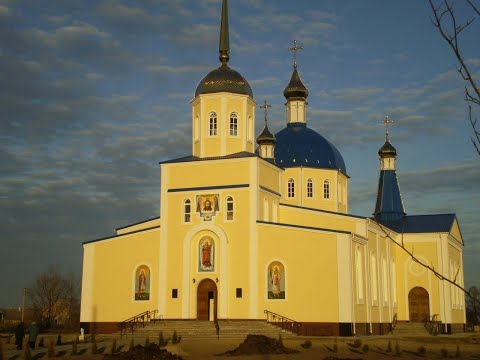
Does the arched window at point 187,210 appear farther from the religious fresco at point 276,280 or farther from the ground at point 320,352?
the ground at point 320,352

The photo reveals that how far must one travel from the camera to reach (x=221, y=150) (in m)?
32.4

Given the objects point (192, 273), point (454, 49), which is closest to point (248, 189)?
point (192, 273)

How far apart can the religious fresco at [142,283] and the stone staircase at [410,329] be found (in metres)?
13.6

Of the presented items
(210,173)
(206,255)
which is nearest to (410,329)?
(206,255)

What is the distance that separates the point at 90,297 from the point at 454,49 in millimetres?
30627

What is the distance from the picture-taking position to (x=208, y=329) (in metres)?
28.8

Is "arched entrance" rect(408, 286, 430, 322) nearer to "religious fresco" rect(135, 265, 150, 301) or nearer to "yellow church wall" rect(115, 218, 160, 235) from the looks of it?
"yellow church wall" rect(115, 218, 160, 235)

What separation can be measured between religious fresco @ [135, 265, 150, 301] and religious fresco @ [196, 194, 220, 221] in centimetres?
381

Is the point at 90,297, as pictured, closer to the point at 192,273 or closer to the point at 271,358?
the point at 192,273

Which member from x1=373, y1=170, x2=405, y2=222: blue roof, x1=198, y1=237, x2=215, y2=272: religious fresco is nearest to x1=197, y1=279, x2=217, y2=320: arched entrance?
x1=198, y1=237, x2=215, y2=272: religious fresco

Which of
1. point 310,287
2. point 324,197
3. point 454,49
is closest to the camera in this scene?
point 454,49

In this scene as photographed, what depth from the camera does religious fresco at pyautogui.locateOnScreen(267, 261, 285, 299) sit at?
99.1ft

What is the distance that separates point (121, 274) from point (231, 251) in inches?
224

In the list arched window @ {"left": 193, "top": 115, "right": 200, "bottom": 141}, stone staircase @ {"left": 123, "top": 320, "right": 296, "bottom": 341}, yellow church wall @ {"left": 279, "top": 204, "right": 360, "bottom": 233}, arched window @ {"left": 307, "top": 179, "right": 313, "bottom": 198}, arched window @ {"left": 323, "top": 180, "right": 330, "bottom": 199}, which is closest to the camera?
stone staircase @ {"left": 123, "top": 320, "right": 296, "bottom": 341}
